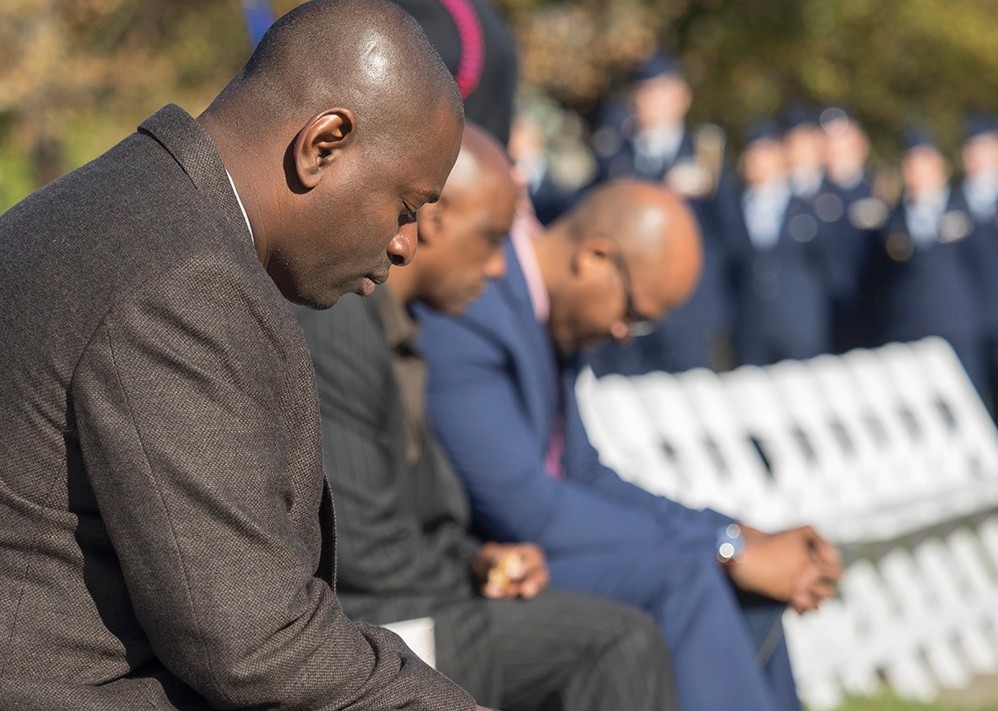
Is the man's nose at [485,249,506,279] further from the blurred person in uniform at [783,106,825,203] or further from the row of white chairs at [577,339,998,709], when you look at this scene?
the blurred person in uniform at [783,106,825,203]

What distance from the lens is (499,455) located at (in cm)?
399

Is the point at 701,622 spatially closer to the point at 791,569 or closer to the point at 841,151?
the point at 791,569

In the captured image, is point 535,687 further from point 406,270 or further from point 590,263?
point 590,263

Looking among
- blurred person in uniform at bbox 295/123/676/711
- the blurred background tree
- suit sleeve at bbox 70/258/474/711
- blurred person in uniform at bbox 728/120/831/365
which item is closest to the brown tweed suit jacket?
suit sleeve at bbox 70/258/474/711

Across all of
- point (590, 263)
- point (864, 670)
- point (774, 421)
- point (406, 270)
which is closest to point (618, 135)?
point (774, 421)

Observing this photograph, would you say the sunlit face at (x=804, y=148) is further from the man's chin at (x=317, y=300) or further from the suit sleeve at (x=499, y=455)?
the man's chin at (x=317, y=300)

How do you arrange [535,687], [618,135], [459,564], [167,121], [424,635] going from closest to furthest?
1. [167,121]
2. [424,635]
3. [535,687]
4. [459,564]
5. [618,135]

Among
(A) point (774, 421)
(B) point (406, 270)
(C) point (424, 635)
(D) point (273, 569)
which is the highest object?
(D) point (273, 569)

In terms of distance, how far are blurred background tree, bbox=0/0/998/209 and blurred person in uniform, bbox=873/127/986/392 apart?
295 cm

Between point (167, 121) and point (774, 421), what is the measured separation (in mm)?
5287

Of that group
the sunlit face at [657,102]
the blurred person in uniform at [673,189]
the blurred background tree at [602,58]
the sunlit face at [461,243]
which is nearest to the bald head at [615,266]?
the sunlit face at [461,243]

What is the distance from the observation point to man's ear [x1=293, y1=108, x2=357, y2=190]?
2051 millimetres

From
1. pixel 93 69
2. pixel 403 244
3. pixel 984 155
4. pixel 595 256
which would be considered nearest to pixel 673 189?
pixel 984 155

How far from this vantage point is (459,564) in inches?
151
